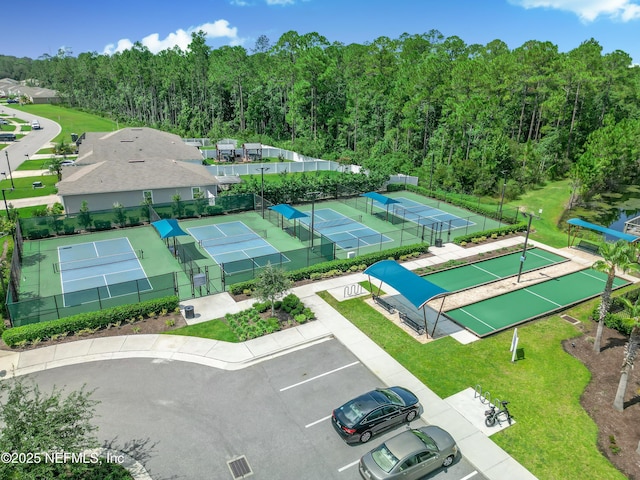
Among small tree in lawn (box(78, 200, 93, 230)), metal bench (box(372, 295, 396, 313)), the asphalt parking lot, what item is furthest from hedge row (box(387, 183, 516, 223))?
small tree in lawn (box(78, 200, 93, 230))

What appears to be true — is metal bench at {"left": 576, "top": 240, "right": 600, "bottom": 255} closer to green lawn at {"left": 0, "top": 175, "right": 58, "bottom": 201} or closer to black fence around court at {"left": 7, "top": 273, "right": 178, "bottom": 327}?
black fence around court at {"left": 7, "top": 273, "right": 178, "bottom": 327}

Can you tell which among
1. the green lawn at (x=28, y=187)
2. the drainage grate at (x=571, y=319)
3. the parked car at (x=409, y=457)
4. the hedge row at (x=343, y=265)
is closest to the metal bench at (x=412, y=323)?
the hedge row at (x=343, y=265)

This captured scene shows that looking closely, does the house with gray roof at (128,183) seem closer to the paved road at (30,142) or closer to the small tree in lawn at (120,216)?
the small tree in lawn at (120,216)

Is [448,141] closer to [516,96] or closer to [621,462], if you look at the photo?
[516,96]

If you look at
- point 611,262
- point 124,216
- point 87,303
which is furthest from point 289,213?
point 611,262

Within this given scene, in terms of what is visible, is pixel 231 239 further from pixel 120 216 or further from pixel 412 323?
pixel 412 323
